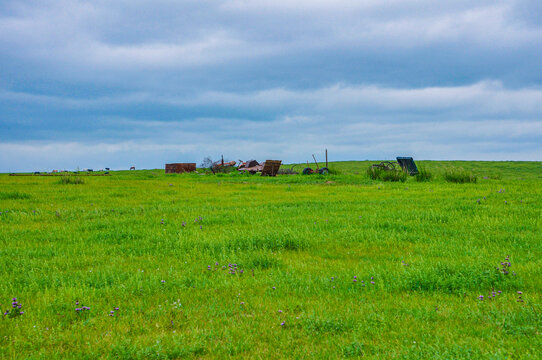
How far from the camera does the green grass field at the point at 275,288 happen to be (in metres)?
3.71

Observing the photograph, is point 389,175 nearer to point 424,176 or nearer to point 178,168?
point 424,176

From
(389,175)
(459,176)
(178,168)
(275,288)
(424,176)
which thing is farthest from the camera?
(178,168)

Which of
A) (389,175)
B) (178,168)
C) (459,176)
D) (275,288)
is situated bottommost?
(275,288)

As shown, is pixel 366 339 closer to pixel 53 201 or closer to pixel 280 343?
pixel 280 343

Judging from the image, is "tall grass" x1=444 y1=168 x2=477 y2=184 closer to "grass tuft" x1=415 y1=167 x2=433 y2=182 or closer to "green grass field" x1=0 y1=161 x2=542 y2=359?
"grass tuft" x1=415 y1=167 x2=433 y2=182

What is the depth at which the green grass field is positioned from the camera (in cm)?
371

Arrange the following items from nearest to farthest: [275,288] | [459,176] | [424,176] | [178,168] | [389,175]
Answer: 1. [275,288]
2. [459,176]
3. [424,176]
4. [389,175]
5. [178,168]

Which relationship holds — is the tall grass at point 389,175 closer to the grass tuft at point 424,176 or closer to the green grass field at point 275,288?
the grass tuft at point 424,176

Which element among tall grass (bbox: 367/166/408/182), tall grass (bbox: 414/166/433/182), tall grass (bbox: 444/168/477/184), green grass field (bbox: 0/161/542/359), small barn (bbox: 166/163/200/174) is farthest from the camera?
small barn (bbox: 166/163/200/174)

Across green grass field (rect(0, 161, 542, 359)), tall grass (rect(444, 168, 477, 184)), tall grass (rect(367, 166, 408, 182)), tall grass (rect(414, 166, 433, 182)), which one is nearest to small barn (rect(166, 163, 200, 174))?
tall grass (rect(367, 166, 408, 182))

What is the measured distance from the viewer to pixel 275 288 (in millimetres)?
5125

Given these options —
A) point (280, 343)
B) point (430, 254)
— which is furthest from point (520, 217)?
point (280, 343)

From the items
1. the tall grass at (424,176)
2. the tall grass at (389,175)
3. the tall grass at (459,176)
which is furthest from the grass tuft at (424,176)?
the tall grass at (459,176)

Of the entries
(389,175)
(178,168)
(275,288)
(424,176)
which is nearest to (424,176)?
(424,176)
